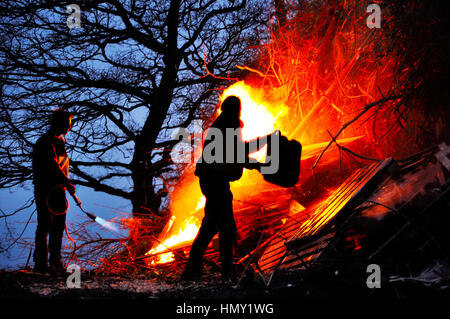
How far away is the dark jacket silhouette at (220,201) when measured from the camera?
355 centimetres

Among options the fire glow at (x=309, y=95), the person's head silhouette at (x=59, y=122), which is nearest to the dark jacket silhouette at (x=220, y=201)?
the fire glow at (x=309, y=95)

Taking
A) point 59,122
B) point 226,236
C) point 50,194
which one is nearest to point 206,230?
point 226,236

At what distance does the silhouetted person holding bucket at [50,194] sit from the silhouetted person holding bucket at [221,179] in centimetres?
189

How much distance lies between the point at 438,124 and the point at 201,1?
26.4ft

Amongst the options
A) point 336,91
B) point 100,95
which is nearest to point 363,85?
point 336,91

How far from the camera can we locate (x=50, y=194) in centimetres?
427

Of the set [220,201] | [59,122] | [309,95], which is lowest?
[220,201]

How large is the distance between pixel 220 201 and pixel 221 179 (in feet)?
0.77

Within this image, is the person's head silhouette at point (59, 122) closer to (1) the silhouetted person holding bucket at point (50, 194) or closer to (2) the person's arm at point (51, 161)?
(1) the silhouetted person holding bucket at point (50, 194)

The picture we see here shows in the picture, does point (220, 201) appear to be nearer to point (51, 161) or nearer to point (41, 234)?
point (51, 161)

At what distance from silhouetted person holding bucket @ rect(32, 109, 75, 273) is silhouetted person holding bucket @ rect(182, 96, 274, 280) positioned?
1.89 meters

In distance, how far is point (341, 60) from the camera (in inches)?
244
